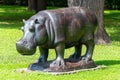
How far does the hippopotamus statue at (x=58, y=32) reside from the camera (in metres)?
8.29

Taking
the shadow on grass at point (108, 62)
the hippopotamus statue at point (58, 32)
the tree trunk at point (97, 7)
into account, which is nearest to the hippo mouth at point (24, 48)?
the hippopotamus statue at point (58, 32)

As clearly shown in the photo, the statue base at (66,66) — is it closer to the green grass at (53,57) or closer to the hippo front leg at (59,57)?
the hippo front leg at (59,57)

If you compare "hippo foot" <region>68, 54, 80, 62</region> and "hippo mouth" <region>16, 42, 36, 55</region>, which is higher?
"hippo mouth" <region>16, 42, 36, 55</region>

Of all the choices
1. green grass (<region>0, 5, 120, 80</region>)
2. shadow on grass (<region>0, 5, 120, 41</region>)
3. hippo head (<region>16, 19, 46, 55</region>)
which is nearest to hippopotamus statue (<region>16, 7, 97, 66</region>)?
hippo head (<region>16, 19, 46, 55</region>)

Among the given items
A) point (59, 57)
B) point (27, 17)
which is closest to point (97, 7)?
point (59, 57)

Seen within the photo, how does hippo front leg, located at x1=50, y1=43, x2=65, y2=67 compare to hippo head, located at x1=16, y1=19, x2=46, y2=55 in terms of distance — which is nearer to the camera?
hippo head, located at x1=16, y1=19, x2=46, y2=55

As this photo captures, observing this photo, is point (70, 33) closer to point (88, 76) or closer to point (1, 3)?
point (88, 76)

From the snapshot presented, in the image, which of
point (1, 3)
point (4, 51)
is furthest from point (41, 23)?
point (1, 3)

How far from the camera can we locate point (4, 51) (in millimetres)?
12578

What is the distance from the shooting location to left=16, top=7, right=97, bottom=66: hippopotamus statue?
27.2ft

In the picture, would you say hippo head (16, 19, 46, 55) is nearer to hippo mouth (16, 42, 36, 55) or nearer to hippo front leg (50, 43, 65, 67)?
hippo mouth (16, 42, 36, 55)

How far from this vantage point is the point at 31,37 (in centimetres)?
827

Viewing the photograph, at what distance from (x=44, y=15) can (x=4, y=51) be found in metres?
4.32

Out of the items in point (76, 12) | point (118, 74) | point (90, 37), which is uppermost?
point (76, 12)
